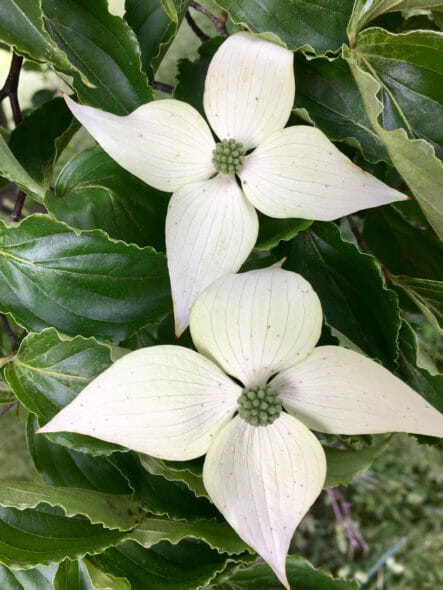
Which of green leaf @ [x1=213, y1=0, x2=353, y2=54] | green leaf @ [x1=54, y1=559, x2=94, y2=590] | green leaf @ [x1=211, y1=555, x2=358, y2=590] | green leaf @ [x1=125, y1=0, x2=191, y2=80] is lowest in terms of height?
green leaf @ [x1=211, y1=555, x2=358, y2=590]

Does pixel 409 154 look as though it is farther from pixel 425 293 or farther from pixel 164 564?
pixel 164 564

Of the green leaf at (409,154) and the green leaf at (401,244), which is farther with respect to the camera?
the green leaf at (401,244)

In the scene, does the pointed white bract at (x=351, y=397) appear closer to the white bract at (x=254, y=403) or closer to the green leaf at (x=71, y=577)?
the white bract at (x=254, y=403)

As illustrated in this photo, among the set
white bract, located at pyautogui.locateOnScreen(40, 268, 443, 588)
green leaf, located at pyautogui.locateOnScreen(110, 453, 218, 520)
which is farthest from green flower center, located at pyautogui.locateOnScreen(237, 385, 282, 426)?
green leaf, located at pyautogui.locateOnScreen(110, 453, 218, 520)

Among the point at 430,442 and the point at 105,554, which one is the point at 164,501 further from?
the point at 430,442

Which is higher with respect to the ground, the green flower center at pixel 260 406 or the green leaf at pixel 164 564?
the green flower center at pixel 260 406

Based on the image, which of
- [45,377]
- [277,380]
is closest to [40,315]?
[45,377]

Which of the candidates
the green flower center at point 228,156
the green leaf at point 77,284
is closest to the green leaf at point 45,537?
the green leaf at point 77,284

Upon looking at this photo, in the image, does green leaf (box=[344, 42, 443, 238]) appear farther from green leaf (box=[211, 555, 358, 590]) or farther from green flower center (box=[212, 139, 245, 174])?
green leaf (box=[211, 555, 358, 590])
